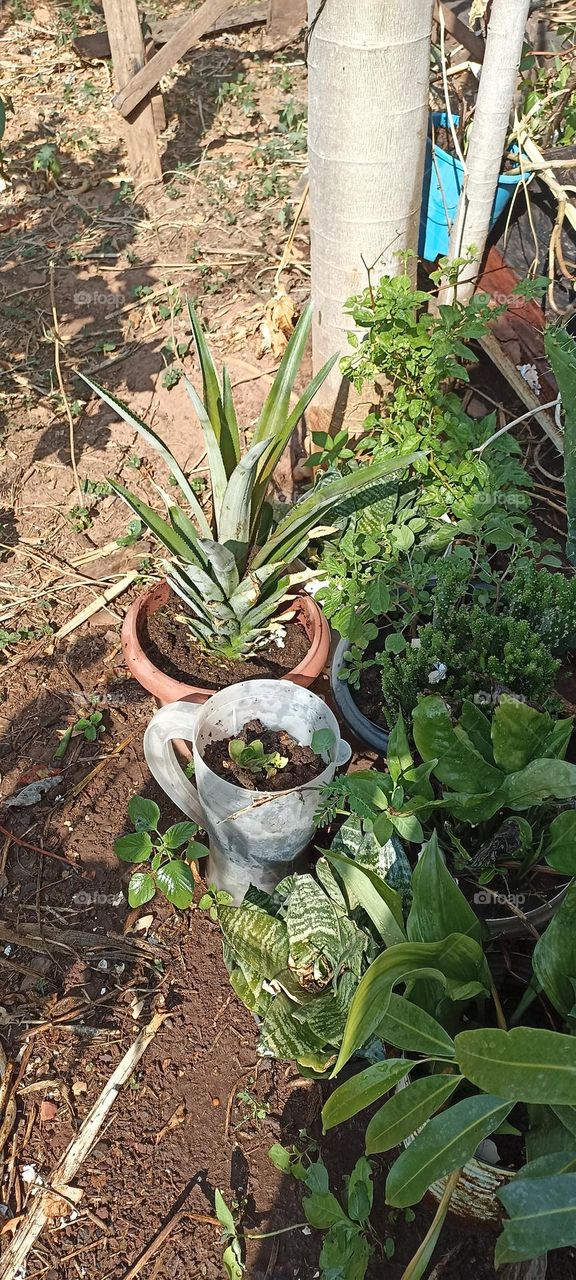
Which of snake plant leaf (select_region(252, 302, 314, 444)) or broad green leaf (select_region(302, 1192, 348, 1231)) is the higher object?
snake plant leaf (select_region(252, 302, 314, 444))

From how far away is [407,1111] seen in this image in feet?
4.07

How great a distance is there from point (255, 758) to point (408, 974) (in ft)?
2.13

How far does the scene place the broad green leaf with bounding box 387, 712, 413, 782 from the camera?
1.63 m

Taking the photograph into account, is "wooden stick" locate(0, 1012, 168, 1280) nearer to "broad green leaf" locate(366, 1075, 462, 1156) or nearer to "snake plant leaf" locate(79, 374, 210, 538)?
"broad green leaf" locate(366, 1075, 462, 1156)

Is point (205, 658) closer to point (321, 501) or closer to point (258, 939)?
point (321, 501)

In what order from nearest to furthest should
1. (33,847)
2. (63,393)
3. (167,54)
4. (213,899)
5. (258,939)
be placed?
(258,939), (213,899), (33,847), (63,393), (167,54)

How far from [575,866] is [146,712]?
4.47 ft

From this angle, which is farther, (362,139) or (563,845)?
(362,139)

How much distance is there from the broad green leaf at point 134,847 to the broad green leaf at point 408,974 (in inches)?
30.7

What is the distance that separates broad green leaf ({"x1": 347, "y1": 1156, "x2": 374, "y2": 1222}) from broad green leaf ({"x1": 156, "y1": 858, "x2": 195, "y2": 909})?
63 centimetres

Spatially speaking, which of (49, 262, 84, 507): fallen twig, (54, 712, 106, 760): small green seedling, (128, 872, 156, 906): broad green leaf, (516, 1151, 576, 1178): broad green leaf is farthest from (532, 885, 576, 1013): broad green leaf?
(49, 262, 84, 507): fallen twig

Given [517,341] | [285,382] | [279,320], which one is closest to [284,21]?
[279,320]

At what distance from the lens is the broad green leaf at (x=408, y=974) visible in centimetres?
124

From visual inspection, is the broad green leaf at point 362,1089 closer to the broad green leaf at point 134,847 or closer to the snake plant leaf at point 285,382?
the broad green leaf at point 134,847
